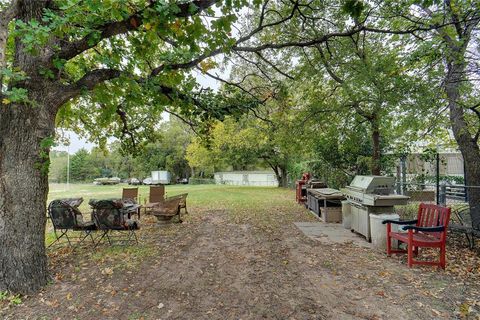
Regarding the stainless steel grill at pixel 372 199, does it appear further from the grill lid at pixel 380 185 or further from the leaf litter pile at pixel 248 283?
the leaf litter pile at pixel 248 283

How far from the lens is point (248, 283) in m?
4.01

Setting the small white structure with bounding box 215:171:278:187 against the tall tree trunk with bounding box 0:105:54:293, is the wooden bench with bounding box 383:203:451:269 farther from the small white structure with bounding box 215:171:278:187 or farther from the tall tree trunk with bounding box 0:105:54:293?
the small white structure with bounding box 215:171:278:187

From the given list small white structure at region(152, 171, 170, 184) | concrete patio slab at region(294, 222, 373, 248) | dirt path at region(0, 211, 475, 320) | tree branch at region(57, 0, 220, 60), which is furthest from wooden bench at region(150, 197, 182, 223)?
small white structure at region(152, 171, 170, 184)

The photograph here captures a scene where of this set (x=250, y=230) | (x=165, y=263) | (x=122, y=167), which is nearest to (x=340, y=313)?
(x=165, y=263)

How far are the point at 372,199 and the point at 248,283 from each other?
134 inches

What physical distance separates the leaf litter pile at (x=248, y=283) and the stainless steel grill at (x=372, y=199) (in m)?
0.85

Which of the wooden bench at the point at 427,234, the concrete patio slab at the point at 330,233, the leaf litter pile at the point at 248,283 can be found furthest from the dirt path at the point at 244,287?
the concrete patio slab at the point at 330,233

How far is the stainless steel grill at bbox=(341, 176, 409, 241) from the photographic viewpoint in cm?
582

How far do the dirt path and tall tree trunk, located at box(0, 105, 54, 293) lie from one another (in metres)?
0.40

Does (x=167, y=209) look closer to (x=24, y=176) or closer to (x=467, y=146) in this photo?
(x=24, y=176)

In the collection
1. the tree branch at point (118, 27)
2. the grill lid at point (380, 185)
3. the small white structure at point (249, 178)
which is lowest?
the small white structure at point (249, 178)

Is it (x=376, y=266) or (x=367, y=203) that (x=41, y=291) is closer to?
(x=376, y=266)

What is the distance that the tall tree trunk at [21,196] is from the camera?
12.2 feet

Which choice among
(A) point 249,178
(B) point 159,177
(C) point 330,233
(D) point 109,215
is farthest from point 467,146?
(B) point 159,177
